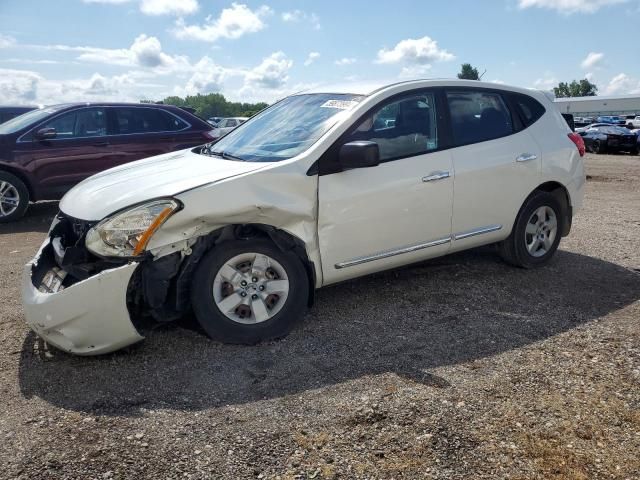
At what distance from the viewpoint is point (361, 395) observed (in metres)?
3.25

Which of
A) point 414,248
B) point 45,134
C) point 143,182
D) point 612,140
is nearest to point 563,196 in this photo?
point 414,248

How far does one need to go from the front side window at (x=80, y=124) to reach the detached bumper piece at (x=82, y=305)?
5742mm

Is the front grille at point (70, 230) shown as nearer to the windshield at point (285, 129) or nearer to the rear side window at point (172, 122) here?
the windshield at point (285, 129)

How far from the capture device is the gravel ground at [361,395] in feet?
8.77

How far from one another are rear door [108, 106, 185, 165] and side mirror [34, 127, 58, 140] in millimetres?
828

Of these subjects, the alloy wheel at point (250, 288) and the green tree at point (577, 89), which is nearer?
the alloy wheel at point (250, 288)

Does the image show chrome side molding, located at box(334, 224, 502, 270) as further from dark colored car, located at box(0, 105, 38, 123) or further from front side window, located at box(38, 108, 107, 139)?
dark colored car, located at box(0, 105, 38, 123)

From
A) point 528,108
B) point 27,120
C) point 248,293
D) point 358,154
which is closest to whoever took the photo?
point 248,293

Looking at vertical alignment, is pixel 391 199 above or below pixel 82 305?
above

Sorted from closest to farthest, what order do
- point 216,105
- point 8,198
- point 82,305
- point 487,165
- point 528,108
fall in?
point 82,305
point 487,165
point 528,108
point 8,198
point 216,105

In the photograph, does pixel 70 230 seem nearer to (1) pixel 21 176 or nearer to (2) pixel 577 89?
(1) pixel 21 176

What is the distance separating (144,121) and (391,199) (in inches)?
245

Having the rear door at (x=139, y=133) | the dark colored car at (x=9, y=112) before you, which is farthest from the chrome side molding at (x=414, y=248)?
the dark colored car at (x=9, y=112)

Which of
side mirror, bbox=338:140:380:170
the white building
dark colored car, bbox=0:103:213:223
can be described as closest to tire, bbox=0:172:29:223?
dark colored car, bbox=0:103:213:223
